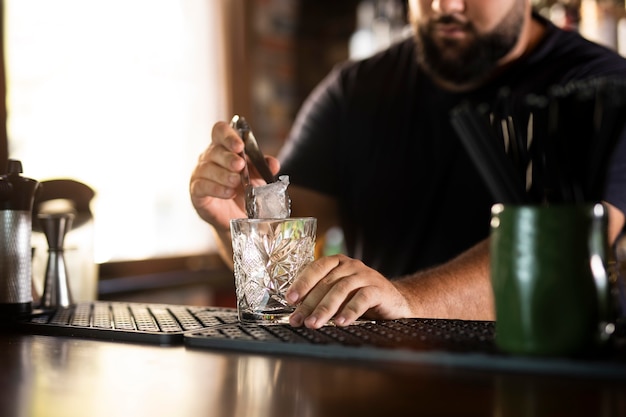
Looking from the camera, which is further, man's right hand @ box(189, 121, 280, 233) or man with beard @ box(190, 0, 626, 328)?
man with beard @ box(190, 0, 626, 328)

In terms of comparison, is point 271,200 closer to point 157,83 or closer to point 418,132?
point 418,132

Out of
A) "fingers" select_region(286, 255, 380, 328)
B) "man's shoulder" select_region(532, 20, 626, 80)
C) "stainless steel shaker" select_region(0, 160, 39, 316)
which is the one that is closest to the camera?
"fingers" select_region(286, 255, 380, 328)

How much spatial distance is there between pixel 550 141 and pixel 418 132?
1.24m

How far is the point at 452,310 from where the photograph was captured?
1.32 metres

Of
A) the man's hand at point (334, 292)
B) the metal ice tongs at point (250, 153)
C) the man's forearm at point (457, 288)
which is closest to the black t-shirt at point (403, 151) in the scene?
the man's forearm at point (457, 288)

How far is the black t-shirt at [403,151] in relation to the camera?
185cm

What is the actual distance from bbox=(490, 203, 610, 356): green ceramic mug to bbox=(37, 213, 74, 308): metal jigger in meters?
0.88

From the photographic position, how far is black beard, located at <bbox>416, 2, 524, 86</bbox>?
1862mm

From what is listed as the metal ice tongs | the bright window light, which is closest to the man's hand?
the metal ice tongs

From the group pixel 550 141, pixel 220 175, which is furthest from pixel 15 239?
pixel 550 141

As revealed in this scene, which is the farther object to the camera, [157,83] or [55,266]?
[157,83]

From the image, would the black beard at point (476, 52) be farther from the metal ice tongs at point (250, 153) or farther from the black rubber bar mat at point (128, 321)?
the black rubber bar mat at point (128, 321)

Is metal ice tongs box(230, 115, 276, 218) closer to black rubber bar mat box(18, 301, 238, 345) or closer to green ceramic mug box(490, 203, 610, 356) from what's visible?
black rubber bar mat box(18, 301, 238, 345)

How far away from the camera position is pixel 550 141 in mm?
765
